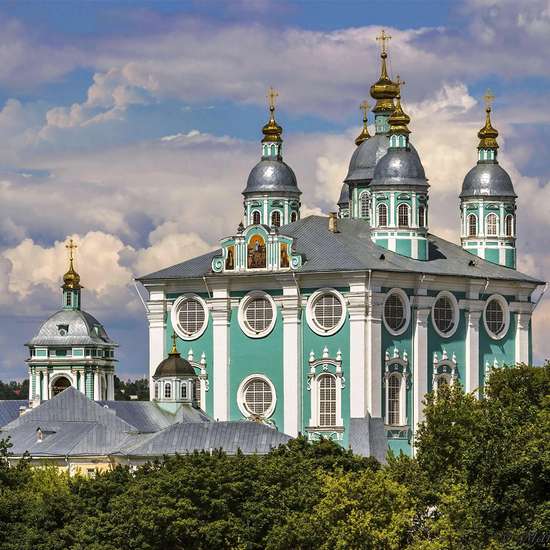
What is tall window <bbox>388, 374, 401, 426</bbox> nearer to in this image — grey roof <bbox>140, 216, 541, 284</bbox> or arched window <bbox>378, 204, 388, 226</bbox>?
grey roof <bbox>140, 216, 541, 284</bbox>

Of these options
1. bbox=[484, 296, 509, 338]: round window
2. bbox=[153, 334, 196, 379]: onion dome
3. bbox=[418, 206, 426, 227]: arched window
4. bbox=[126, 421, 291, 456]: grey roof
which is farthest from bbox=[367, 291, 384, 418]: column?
bbox=[484, 296, 509, 338]: round window

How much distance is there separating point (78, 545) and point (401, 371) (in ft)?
106

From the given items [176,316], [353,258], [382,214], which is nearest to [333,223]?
[382,214]

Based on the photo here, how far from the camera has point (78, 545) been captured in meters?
75.7

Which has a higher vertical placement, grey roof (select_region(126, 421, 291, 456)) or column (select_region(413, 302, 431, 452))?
column (select_region(413, 302, 431, 452))

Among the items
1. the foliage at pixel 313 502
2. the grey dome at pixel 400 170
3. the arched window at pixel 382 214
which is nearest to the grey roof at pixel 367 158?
the grey dome at pixel 400 170

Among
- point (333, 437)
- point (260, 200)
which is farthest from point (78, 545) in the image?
point (260, 200)

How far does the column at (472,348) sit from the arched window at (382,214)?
16.8ft

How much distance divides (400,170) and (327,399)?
10.2 meters

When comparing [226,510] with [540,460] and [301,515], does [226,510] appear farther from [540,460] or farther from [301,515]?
[540,460]

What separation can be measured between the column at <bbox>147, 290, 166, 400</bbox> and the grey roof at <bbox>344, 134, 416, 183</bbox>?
10224mm

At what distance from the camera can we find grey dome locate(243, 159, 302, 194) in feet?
375

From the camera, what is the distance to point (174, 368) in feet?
351

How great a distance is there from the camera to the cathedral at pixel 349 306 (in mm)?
104812
